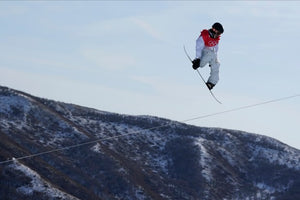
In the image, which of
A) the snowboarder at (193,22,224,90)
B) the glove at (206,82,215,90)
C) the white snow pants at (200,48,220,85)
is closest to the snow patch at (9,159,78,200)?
the glove at (206,82,215,90)

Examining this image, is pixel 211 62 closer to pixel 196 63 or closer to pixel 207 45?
pixel 207 45

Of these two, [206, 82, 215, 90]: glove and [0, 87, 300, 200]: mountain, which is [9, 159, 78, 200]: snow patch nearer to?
[0, 87, 300, 200]: mountain

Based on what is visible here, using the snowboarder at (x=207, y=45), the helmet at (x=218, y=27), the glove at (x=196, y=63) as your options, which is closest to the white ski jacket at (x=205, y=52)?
the snowboarder at (x=207, y=45)

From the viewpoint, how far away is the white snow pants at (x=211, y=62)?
65.7 feet

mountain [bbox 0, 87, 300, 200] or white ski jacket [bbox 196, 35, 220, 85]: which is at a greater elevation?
white ski jacket [bbox 196, 35, 220, 85]

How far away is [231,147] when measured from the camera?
13450 centimetres

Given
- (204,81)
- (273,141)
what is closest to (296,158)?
(273,141)

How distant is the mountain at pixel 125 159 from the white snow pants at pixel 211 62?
55.3 meters

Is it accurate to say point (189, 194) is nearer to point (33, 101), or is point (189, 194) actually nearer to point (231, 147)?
point (231, 147)

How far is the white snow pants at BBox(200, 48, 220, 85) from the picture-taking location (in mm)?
20031

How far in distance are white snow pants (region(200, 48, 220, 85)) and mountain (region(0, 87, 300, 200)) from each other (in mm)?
55320

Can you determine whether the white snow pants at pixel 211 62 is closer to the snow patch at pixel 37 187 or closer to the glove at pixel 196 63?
the glove at pixel 196 63

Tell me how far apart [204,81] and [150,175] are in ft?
277

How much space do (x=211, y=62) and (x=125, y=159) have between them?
89348mm
